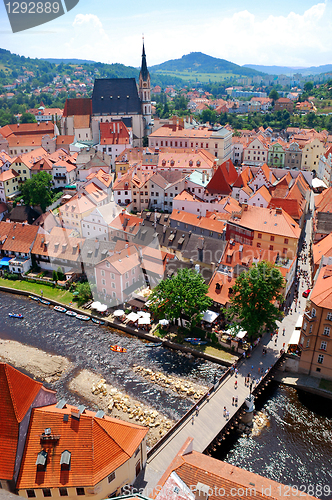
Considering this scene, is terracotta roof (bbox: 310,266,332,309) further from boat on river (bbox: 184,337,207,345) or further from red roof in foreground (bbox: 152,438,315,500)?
red roof in foreground (bbox: 152,438,315,500)

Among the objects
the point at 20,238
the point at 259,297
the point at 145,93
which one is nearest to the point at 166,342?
the point at 259,297

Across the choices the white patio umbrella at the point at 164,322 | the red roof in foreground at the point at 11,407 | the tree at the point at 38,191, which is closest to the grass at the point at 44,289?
the white patio umbrella at the point at 164,322

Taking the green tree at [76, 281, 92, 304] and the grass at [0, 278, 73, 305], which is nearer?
the green tree at [76, 281, 92, 304]

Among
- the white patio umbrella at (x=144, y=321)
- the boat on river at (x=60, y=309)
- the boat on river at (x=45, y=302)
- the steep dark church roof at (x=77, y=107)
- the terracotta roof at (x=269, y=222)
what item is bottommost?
the boat on river at (x=45, y=302)

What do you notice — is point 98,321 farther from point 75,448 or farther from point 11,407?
point 75,448

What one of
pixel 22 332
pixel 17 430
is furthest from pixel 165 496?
pixel 22 332

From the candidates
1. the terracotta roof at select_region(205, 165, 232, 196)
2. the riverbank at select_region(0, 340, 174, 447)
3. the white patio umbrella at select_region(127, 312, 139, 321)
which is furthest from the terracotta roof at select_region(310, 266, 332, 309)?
the terracotta roof at select_region(205, 165, 232, 196)

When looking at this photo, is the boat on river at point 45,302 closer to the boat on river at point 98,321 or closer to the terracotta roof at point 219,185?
the boat on river at point 98,321
